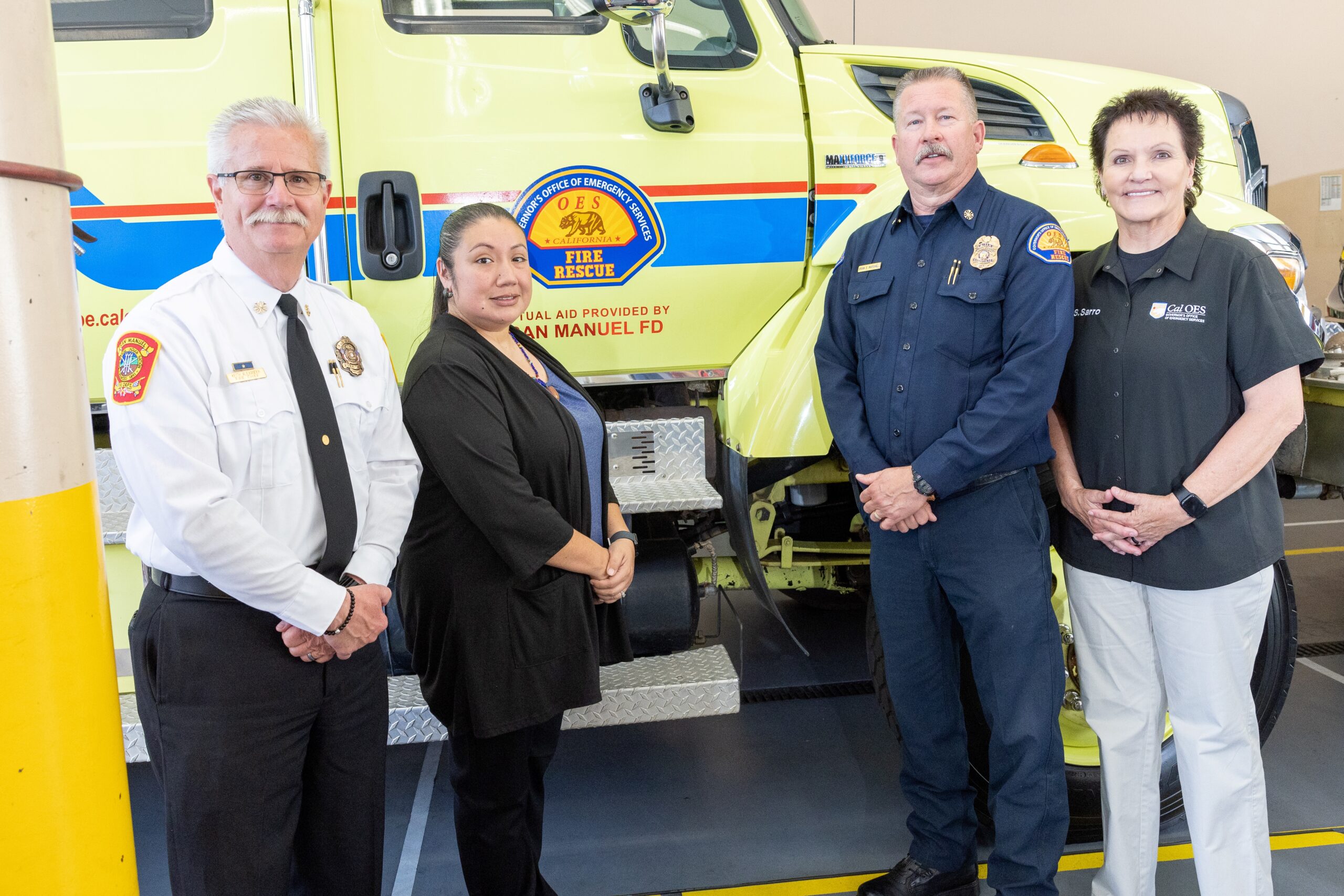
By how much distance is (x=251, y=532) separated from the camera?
1407 mm

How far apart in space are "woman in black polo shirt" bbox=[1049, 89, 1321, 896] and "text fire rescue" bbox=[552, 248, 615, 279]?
1.21 metres

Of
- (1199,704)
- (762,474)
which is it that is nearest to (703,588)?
(762,474)

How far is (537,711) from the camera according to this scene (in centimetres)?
188

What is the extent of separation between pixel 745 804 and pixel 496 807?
114 cm

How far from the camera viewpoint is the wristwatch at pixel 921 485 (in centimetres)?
206

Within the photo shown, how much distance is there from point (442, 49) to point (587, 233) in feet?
1.98

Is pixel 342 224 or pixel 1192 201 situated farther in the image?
pixel 342 224

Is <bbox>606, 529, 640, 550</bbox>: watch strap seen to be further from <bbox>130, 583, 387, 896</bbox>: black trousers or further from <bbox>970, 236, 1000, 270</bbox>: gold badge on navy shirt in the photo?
<bbox>970, 236, 1000, 270</bbox>: gold badge on navy shirt

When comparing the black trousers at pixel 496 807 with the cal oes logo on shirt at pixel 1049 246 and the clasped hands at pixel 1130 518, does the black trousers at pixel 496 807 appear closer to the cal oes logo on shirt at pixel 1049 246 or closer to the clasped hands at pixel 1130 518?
the clasped hands at pixel 1130 518

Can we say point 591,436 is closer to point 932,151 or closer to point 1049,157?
point 932,151

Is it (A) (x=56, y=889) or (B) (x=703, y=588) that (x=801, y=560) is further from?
(A) (x=56, y=889)

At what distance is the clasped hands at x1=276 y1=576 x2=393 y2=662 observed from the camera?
149cm

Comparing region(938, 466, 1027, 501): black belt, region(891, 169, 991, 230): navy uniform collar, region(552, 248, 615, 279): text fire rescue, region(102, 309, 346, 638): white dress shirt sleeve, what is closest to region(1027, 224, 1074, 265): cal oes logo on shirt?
region(891, 169, 991, 230): navy uniform collar

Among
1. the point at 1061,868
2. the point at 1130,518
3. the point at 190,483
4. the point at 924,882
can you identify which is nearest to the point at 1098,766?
the point at 1061,868
